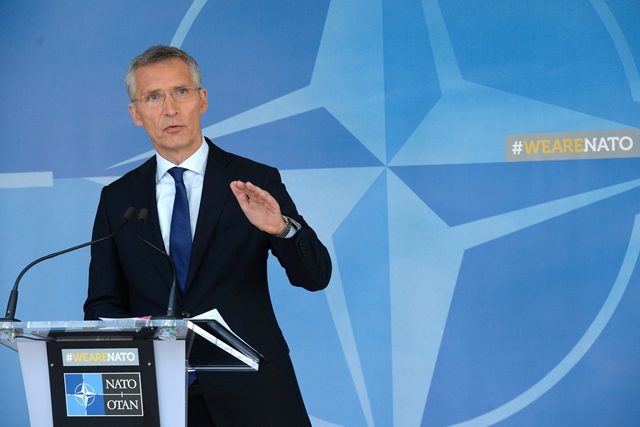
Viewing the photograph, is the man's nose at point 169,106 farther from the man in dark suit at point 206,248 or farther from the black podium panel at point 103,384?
the black podium panel at point 103,384

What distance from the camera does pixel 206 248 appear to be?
2.27m

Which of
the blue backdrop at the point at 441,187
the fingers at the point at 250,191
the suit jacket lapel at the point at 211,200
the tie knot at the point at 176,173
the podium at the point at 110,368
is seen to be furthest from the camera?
the blue backdrop at the point at 441,187

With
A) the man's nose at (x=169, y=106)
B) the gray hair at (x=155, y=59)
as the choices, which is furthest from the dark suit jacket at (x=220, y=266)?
the gray hair at (x=155, y=59)

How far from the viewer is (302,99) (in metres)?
3.99

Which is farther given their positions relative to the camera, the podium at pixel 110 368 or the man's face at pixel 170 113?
the man's face at pixel 170 113

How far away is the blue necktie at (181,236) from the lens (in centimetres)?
229

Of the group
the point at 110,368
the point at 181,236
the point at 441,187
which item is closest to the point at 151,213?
the point at 181,236

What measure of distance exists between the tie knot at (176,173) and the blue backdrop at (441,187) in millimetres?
1598

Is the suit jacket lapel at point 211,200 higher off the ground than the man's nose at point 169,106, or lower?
lower

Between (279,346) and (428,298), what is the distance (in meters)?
1.69

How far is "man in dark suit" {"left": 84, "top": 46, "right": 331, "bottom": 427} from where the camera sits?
2.15 meters

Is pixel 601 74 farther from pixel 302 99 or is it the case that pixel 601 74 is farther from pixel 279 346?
pixel 279 346

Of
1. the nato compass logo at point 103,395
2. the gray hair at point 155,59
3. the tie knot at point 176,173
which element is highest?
the gray hair at point 155,59

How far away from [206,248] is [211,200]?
0.15 meters
